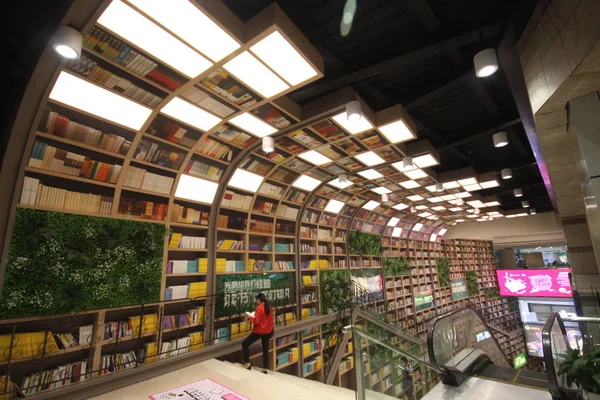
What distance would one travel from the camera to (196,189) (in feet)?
16.1

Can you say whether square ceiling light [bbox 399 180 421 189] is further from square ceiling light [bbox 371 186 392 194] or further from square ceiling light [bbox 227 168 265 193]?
square ceiling light [bbox 227 168 265 193]

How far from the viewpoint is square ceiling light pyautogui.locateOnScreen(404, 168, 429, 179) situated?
6.56 m

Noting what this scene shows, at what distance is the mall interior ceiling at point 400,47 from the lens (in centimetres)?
285

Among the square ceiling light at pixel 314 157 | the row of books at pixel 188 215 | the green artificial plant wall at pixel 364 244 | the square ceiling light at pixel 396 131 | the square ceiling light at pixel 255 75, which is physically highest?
the square ceiling light at pixel 255 75

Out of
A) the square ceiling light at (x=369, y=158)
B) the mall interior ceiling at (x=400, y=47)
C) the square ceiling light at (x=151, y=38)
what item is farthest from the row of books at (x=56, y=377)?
the square ceiling light at (x=369, y=158)

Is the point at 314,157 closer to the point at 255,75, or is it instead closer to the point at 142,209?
the point at 255,75

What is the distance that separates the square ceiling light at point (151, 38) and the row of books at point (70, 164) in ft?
6.14

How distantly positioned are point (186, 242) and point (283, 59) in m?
3.45

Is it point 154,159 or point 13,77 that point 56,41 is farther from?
point 154,159

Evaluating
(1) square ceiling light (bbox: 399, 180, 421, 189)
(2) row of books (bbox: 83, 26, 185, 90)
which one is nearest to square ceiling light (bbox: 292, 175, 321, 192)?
(1) square ceiling light (bbox: 399, 180, 421, 189)

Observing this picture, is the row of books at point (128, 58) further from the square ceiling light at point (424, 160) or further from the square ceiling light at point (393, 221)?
the square ceiling light at point (393, 221)

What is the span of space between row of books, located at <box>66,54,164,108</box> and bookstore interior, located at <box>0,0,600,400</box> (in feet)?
0.06

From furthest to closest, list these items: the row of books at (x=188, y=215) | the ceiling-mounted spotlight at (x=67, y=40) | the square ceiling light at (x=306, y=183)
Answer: the square ceiling light at (x=306, y=183) < the row of books at (x=188, y=215) < the ceiling-mounted spotlight at (x=67, y=40)

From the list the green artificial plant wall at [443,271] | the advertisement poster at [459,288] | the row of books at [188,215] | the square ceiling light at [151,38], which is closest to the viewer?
the square ceiling light at [151,38]
